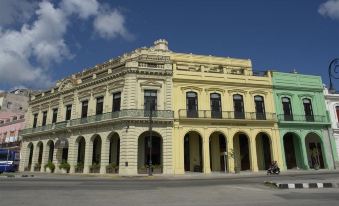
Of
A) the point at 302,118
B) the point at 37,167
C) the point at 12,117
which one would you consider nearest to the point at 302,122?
the point at 302,118

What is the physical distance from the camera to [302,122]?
107 feet

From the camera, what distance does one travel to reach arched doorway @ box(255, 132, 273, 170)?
1255 inches

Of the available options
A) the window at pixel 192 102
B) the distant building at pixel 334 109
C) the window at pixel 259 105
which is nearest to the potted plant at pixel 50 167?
the window at pixel 192 102

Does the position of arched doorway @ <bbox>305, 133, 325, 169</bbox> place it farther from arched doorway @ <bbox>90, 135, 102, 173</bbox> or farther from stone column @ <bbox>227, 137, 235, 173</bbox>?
arched doorway @ <bbox>90, 135, 102, 173</bbox>

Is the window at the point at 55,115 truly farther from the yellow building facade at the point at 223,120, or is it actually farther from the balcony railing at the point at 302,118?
the balcony railing at the point at 302,118

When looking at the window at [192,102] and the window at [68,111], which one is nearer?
the window at [192,102]

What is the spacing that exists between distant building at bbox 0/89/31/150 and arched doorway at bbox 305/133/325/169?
38.9m

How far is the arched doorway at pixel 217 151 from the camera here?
3061cm

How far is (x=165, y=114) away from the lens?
94.3ft

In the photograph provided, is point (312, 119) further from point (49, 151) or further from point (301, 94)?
point (49, 151)

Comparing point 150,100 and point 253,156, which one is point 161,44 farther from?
point 253,156

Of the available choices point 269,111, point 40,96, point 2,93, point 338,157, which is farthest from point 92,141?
point 2,93

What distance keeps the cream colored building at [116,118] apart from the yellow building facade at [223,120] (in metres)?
1.43

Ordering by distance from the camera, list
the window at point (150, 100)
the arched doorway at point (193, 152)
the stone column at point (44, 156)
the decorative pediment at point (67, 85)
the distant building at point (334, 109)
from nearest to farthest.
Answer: the window at point (150, 100) < the arched doorway at point (193, 152) < the distant building at point (334, 109) < the decorative pediment at point (67, 85) < the stone column at point (44, 156)
